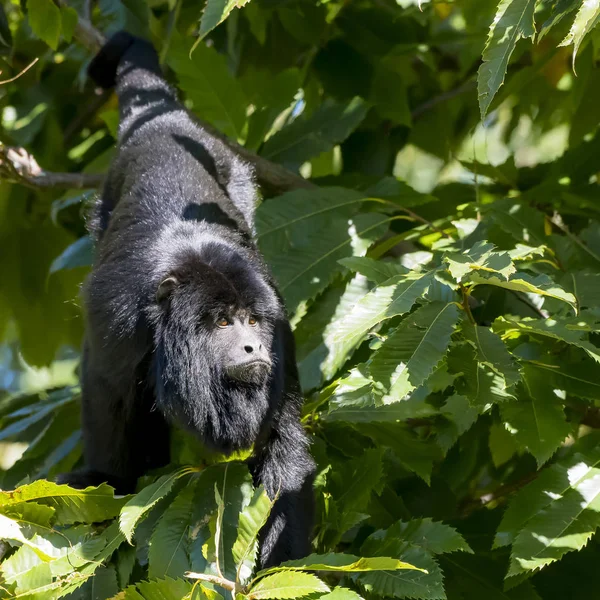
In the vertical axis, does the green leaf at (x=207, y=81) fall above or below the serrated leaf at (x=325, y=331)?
above

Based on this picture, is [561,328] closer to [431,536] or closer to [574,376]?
[574,376]

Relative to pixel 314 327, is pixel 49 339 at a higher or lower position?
lower

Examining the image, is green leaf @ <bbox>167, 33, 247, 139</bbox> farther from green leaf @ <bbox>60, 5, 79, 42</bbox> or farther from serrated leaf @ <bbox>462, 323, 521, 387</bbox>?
serrated leaf @ <bbox>462, 323, 521, 387</bbox>

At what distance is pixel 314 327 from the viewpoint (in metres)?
3.52

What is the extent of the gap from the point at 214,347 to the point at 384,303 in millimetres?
1064

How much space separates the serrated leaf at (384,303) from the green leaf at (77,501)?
2.85 ft

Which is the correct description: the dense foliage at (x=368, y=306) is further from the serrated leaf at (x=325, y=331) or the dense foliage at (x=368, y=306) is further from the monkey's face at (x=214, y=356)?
the monkey's face at (x=214, y=356)

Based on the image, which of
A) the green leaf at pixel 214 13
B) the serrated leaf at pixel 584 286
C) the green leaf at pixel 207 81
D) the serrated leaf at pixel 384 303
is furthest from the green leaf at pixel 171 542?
the green leaf at pixel 207 81

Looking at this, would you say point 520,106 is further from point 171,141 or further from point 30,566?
point 30,566

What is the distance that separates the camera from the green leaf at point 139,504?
2.25 meters

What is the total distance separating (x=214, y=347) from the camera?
127 inches

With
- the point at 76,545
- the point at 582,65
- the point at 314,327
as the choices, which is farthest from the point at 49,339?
the point at 582,65

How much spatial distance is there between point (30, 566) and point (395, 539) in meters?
1.00

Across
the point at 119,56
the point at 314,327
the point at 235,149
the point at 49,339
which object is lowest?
the point at 49,339
